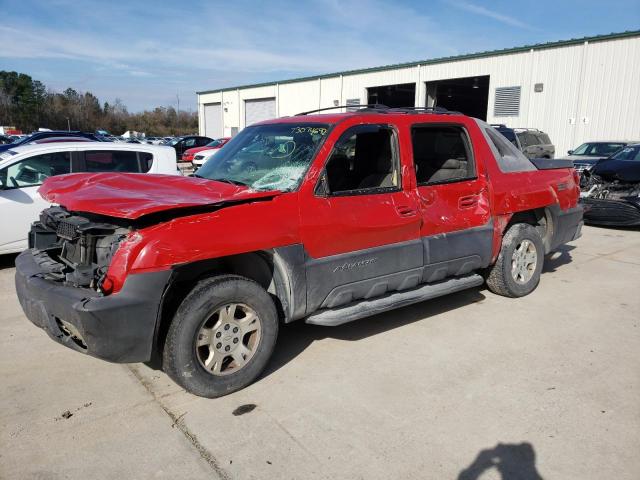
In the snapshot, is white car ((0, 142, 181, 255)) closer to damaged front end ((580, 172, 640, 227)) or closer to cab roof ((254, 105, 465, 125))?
cab roof ((254, 105, 465, 125))

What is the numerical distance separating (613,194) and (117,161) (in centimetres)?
897

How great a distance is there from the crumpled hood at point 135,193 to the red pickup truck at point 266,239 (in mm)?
16

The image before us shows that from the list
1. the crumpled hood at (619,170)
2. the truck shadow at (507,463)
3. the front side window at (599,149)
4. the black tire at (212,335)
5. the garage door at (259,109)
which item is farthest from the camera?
the garage door at (259,109)

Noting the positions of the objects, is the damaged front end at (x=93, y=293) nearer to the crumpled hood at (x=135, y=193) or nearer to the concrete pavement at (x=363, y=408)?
the crumpled hood at (x=135, y=193)

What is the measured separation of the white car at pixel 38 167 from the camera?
646 centimetres

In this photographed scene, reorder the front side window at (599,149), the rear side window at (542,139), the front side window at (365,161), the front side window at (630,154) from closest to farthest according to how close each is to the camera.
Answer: the front side window at (365,161)
the front side window at (630,154)
the front side window at (599,149)
the rear side window at (542,139)

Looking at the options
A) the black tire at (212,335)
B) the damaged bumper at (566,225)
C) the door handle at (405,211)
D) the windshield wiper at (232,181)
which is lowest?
the black tire at (212,335)

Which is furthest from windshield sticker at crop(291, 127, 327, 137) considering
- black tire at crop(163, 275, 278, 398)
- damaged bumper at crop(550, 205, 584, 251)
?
damaged bumper at crop(550, 205, 584, 251)

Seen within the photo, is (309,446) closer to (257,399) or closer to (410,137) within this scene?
(257,399)

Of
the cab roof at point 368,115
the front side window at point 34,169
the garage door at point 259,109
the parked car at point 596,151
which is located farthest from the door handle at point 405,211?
the garage door at point 259,109

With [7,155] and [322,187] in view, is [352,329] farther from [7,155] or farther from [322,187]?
[7,155]

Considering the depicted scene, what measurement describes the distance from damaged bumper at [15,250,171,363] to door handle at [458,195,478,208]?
2819 mm

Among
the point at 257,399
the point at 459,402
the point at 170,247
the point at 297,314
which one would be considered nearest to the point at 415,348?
the point at 459,402

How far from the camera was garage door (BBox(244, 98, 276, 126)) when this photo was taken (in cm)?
3697
